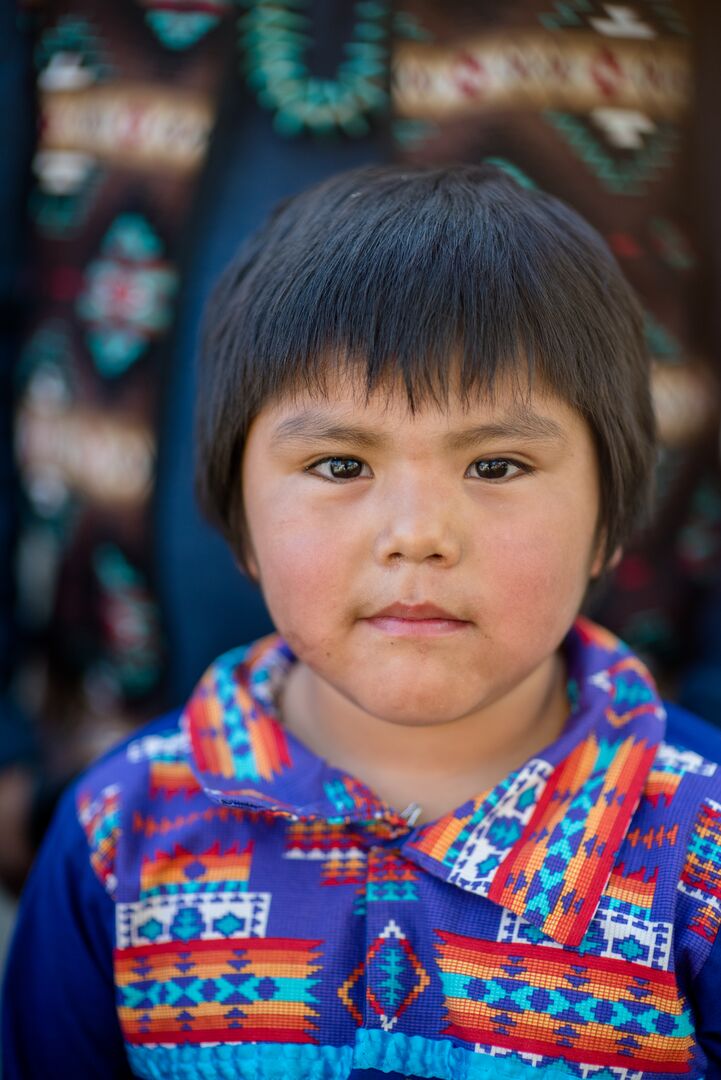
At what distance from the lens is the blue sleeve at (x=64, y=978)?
1059 mm

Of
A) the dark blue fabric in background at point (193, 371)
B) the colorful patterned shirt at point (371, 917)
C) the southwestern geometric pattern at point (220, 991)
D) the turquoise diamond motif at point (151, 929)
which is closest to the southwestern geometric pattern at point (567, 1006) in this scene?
the colorful patterned shirt at point (371, 917)

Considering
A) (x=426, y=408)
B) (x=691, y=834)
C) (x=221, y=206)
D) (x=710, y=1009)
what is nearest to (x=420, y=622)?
(x=426, y=408)

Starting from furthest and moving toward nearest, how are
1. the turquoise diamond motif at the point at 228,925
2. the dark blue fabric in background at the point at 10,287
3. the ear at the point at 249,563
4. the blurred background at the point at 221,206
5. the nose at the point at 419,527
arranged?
the dark blue fabric in background at the point at 10,287 < the blurred background at the point at 221,206 < the ear at the point at 249,563 < the turquoise diamond motif at the point at 228,925 < the nose at the point at 419,527

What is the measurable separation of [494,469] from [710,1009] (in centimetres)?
52

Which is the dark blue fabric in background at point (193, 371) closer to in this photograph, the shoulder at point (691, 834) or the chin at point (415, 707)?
the chin at point (415, 707)

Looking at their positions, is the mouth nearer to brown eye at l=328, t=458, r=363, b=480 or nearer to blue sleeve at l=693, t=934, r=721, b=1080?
brown eye at l=328, t=458, r=363, b=480

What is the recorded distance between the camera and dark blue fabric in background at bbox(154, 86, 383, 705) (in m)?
1.34

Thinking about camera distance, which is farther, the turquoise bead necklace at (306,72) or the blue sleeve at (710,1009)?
the turquoise bead necklace at (306,72)

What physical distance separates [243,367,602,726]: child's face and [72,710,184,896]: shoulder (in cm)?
24

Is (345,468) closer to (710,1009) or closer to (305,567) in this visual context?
(305,567)

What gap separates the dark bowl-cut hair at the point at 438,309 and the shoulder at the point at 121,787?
1.02 feet

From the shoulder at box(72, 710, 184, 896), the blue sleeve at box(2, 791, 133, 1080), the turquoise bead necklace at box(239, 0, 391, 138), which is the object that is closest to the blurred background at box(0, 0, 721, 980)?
the turquoise bead necklace at box(239, 0, 391, 138)

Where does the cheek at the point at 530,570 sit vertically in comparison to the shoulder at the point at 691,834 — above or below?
above

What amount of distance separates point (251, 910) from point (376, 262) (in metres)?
0.63
